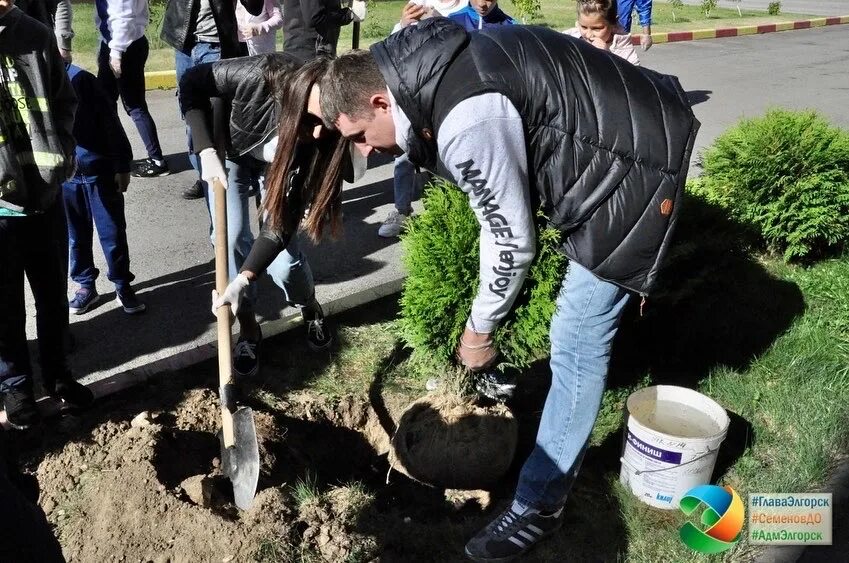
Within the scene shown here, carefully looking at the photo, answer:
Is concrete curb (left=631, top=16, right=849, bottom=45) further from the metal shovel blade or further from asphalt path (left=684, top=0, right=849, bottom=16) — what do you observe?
the metal shovel blade

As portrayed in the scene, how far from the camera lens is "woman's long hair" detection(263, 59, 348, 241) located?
245 cm

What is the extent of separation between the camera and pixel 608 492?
322cm

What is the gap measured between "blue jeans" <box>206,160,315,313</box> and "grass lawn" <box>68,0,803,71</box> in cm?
698

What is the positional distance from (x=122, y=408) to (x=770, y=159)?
3708mm

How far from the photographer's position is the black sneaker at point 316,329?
4078 millimetres

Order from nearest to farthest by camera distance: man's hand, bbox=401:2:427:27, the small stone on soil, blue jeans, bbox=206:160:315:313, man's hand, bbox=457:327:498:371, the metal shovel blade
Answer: man's hand, bbox=457:327:498:371 → the metal shovel blade → the small stone on soil → blue jeans, bbox=206:160:315:313 → man's hand, bbox=401:2:427:27

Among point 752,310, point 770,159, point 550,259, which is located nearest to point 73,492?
point 550,259

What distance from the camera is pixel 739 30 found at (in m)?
17.0

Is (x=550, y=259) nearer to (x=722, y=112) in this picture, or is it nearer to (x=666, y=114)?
(x=666, y=114)

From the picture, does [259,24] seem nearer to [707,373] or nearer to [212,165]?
[212,165]

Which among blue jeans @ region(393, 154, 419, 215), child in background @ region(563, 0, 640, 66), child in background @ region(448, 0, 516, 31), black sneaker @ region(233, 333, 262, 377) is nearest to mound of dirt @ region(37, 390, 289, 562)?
black sneaker @ region(233, 333, 262, 377)

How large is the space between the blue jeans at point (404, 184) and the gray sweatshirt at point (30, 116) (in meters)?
2.69

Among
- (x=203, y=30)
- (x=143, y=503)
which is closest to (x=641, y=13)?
(x=203, y=30)

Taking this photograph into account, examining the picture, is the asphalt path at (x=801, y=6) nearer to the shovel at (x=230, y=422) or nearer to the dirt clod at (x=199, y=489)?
the shovel at (x=230, y=422)
